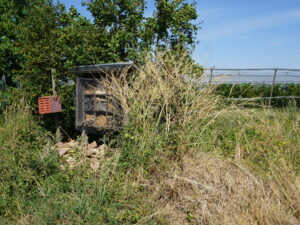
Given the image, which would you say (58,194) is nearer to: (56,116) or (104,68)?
(104,68)

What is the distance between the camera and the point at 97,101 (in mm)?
5922

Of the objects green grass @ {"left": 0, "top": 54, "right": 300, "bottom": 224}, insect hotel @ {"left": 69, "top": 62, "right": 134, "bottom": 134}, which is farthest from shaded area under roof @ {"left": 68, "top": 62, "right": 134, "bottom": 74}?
green grass @ {"left": 0, "top": 54, "right": 300, "bottom": 224}

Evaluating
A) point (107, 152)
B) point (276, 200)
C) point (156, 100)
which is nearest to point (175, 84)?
point (156, 100)

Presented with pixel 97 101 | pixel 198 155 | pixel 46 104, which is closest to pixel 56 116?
pixel 46 104

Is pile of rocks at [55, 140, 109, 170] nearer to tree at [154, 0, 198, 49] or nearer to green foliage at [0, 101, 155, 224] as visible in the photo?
green foliage at [0, 101, 155, 224]

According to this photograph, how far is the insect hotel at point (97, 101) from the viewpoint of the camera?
5.53 meters

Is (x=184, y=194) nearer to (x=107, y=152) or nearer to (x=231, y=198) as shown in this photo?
(x=231, y=198)

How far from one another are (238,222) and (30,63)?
17.7ft

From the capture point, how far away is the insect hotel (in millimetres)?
5531

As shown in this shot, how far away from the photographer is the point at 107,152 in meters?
4.74

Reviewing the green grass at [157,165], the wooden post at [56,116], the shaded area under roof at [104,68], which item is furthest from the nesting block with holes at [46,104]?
the shaded area under roof at [104,68]

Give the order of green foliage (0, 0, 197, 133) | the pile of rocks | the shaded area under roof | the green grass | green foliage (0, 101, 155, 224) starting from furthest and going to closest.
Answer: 1. green foliage (0, 0, 197, 133)
2. the shaded area under roof
3. the pile of rocks
4. the green grass
5. green foliage (0, 101, 155, 224)

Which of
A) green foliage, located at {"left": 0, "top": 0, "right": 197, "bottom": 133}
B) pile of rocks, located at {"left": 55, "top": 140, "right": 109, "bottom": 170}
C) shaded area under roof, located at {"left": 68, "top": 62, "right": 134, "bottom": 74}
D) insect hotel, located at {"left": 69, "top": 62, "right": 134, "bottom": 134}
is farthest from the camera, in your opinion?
green foliage, located at {"left": 0, "top": 0, "right": 197, "bottom": 133}

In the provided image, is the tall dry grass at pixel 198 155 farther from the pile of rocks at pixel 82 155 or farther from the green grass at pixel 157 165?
the pile of rocks at pixel 82 155
